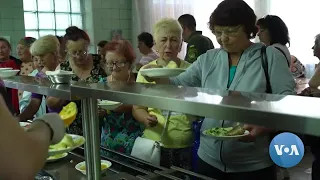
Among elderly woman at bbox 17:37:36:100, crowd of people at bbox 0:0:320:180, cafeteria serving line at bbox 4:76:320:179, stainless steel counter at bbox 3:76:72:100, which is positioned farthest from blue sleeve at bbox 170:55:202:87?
elderly woman at bbox 17:37:36:100

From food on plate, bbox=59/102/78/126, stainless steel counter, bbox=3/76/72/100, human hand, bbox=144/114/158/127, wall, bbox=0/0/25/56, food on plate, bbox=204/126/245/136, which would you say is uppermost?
wall, bbox=0/0/25/56

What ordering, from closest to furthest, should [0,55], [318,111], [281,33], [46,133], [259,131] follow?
[318,111]
[46,133]
[259,131]
[281,33]
[0,55]

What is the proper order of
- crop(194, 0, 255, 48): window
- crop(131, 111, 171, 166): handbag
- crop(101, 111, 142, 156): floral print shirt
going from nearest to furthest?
crop(131, 111, 171, 166): handbag < crop(101, 111, 142, 156): floral print shirt < crop(194, 0, 255, 48): window

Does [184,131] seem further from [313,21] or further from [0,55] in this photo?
[313,21]

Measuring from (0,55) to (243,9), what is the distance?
8.13ft

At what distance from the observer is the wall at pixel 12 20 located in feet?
16.0

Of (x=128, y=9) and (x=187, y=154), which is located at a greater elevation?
(x=128, y=9)

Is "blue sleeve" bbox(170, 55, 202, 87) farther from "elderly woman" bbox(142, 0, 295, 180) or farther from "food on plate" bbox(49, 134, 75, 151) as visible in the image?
"food on plate" bbox(49, 134, 75, 151)

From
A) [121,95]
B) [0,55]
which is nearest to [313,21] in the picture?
[0,55]

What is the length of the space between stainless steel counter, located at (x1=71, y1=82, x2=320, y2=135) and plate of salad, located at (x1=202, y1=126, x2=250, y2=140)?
0.30m

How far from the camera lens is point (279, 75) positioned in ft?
4.19

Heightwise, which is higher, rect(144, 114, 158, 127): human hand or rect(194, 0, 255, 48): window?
rect(194, 0, 255, 48): window

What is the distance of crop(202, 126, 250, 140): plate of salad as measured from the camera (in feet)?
3.79

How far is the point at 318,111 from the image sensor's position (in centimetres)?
60
